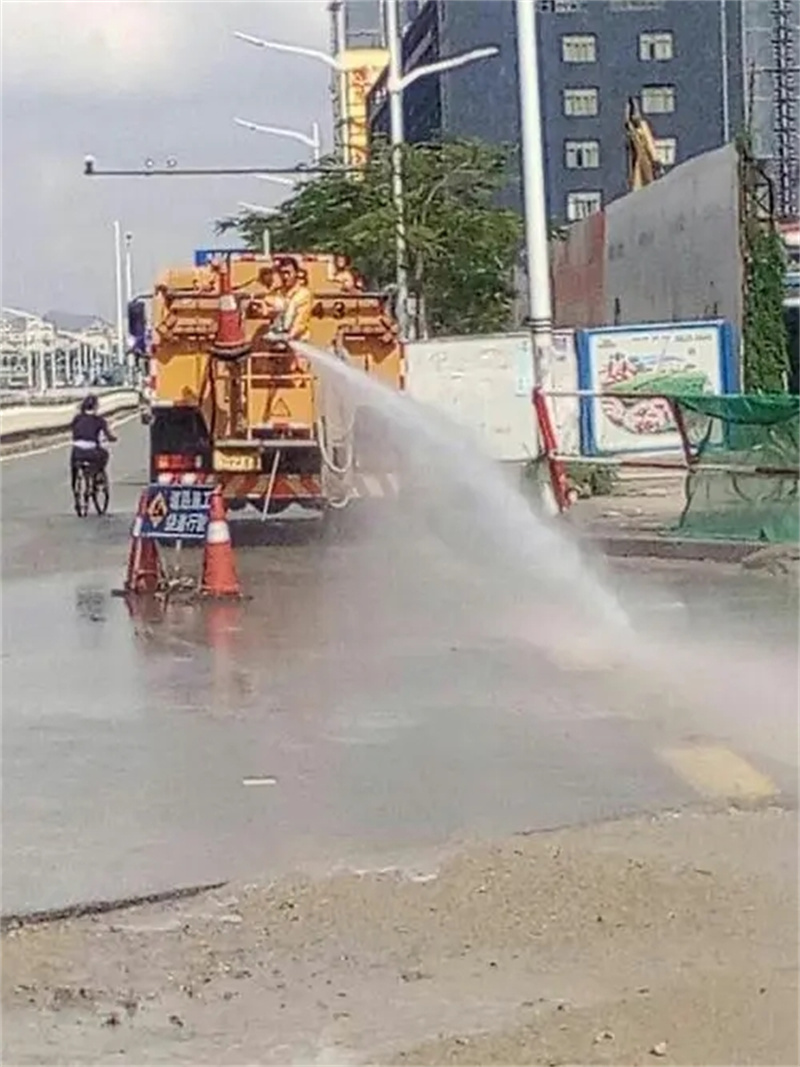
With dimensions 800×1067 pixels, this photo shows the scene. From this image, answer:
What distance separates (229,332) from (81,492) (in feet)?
21.6

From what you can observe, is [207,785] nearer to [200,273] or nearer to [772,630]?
[772,630]

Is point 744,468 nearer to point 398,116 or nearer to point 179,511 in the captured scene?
point 179,511

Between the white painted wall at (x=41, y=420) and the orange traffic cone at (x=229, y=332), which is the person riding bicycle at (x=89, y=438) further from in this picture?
the white painted wall at (x=41, y=420)

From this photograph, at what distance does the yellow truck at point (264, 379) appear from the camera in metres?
22.7

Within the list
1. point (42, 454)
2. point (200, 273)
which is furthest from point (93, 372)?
point (200, 273)

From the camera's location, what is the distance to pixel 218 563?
17.3 metres

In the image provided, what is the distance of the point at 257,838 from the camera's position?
8383mm

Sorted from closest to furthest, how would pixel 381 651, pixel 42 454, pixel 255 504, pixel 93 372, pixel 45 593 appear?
pixel 381 651, pixel 45 593, pixel 255 504, pixel 42 454, pixel 93 372

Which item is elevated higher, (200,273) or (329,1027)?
(200,273)

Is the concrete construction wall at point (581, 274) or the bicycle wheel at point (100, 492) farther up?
the concrete construction wall at point (581, 274)

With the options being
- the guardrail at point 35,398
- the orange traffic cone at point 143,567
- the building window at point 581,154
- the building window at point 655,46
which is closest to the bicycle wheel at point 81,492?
the orange traffic cone at point 143,567

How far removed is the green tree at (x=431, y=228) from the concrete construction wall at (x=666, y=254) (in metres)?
1.95

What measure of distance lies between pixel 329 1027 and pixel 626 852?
2.18 m

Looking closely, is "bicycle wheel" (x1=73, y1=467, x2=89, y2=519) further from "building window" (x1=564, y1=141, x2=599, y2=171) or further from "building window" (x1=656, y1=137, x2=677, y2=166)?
"building window" (x1=564, y1=141, x2=599, y2=171)
